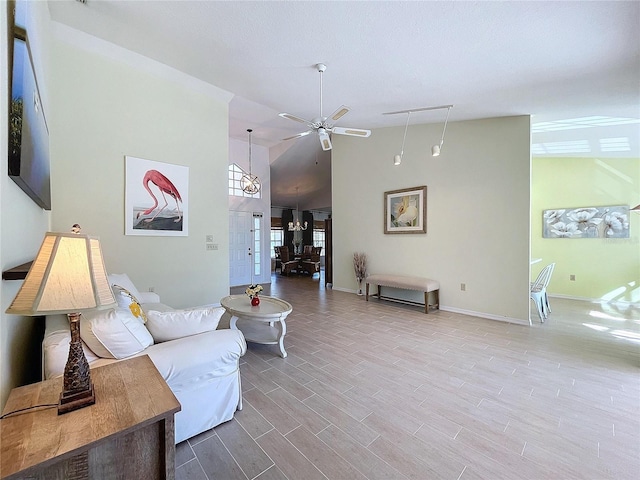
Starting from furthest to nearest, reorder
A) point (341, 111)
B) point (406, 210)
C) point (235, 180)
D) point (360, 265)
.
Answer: point (235, 180)
point (360, 265)
point (406, 210)
point (341, 111)

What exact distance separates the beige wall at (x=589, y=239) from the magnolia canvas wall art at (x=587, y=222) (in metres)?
0.09

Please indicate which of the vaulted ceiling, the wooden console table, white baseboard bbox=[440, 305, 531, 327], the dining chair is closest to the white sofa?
the wooden console table

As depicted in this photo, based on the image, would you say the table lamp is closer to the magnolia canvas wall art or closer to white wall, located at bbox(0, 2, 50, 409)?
white wall, located at bbox(0, 2, 50, 409)

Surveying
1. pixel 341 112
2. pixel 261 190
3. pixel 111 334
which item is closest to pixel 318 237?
pixel 261 190

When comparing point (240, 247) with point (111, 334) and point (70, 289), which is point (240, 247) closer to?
point (111, 334)

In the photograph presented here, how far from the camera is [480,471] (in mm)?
1483

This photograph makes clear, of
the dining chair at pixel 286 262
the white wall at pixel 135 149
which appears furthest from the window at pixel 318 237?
the white wall at pixel 135 149

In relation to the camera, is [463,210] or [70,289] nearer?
[70,289]

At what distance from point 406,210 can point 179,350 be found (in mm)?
4690

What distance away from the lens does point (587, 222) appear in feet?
17.6

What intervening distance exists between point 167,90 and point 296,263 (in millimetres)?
6620

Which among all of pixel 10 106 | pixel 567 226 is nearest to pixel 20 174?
pixel 10 106

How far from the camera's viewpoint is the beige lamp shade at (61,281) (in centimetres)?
87

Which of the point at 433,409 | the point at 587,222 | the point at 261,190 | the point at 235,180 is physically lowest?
the point at 433,409
